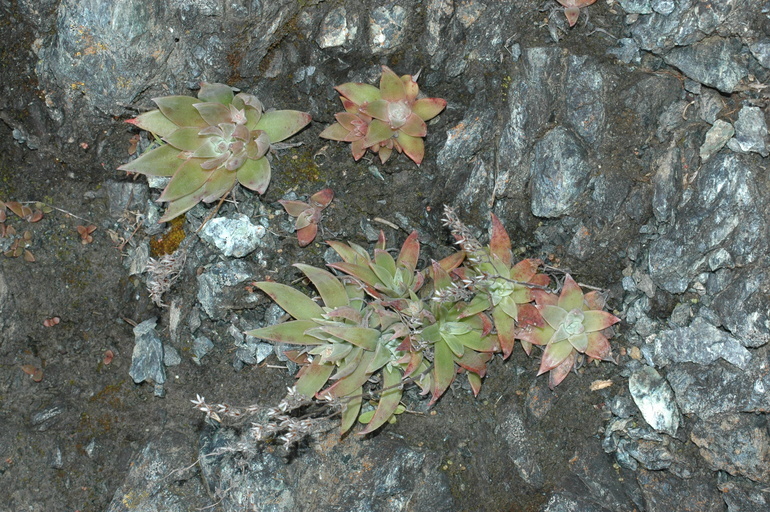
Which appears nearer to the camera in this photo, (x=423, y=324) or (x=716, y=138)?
(x=716, y=138)

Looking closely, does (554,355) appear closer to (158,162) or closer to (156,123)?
(158,162)

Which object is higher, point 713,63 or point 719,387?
point 713,63

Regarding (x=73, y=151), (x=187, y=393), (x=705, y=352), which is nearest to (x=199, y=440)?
(x=187, y=393)

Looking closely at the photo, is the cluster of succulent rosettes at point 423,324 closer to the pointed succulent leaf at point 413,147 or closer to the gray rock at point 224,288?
the gray rock at point 224,288

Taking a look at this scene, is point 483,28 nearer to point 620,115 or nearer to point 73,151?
point 620,115

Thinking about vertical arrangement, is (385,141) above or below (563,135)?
below

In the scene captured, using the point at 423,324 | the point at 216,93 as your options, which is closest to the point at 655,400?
the point at 423,324

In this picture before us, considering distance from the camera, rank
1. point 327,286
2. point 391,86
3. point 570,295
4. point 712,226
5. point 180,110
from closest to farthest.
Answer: point 712,226, point 570,295, point 327,286, point 391,86, point 180,110

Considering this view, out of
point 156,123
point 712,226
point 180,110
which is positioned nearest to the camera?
point 712,226
